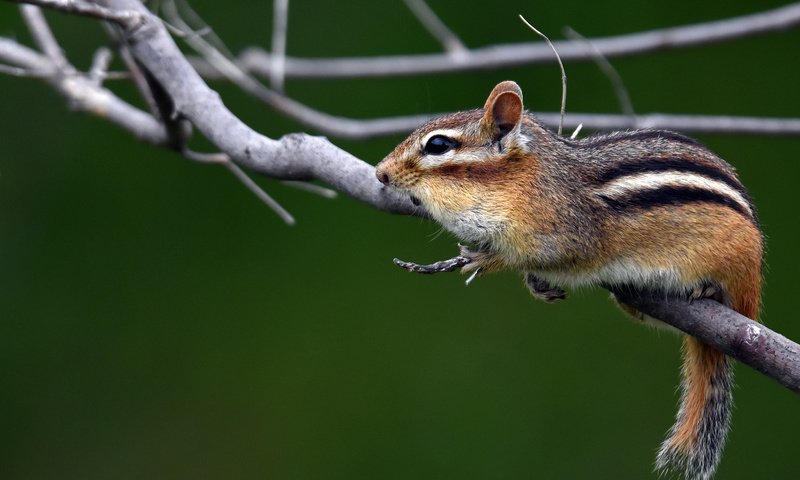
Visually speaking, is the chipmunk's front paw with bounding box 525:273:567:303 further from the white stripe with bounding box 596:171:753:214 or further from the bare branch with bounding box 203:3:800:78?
the bare branch with bounding box 203:3:800:78

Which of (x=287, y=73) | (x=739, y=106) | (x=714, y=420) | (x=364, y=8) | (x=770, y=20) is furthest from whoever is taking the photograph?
(x=364, y=8)

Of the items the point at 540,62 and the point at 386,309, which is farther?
the point at 386,309

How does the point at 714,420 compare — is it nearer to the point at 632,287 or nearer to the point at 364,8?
the point at 632,287

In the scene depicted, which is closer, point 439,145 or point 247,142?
point 247,142

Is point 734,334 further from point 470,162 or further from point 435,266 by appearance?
point 470,162

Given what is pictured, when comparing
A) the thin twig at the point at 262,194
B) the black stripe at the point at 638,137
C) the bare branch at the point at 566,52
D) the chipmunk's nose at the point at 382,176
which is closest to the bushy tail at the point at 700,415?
the black stripe at the point at 638,137

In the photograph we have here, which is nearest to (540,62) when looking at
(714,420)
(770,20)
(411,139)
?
(770,20)

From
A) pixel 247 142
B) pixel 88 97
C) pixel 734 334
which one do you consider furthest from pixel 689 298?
pixel 88 97
